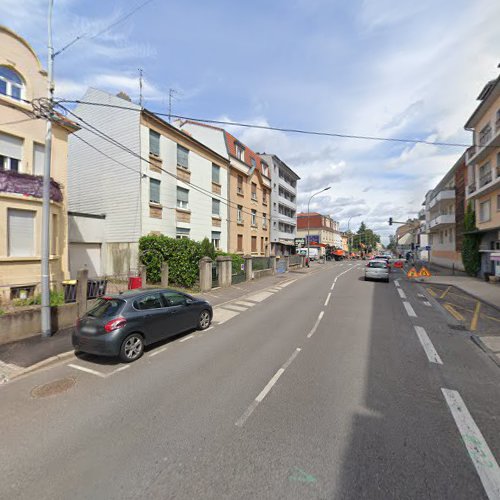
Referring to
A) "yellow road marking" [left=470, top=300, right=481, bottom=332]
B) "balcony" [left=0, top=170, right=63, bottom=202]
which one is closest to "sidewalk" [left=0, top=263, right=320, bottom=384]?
"balcony" [left=0, top=170, right=63, bottom=202]

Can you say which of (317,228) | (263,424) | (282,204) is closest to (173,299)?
(263,424)

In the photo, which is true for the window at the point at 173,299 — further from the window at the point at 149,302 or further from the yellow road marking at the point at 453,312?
the yellow road marking at the point at 453,312

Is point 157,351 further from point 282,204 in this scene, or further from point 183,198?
point 282,204

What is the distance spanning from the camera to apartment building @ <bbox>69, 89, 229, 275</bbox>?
17.1 metres

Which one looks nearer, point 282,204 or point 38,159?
point 38,159

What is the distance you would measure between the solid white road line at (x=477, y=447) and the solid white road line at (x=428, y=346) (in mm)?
1732

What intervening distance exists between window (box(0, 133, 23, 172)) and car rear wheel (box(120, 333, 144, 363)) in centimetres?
910

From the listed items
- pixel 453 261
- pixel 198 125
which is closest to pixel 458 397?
pixel 198 125

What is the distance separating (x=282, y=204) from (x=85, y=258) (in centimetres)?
2760

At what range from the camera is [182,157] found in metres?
20.3

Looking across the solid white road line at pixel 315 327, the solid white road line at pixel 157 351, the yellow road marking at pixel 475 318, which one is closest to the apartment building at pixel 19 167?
the solid white road line at pixel 157 351

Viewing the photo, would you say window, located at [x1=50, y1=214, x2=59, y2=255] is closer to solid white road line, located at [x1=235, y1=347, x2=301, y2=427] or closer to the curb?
the curb

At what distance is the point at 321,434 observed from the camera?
149 inches

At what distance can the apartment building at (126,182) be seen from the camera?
1709 cm
